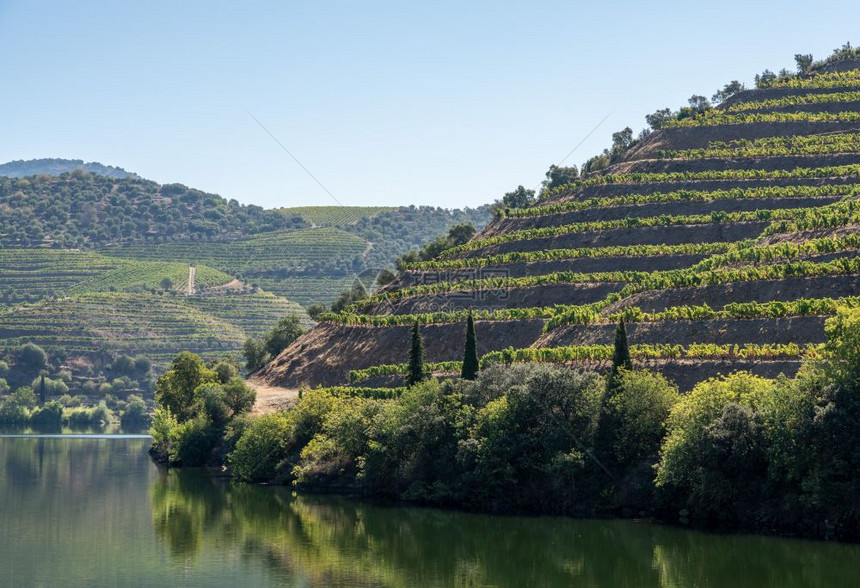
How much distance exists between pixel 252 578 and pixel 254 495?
30.9 metres

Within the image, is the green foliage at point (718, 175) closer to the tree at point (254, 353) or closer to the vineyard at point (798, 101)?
the vineyard at point (798, 101)

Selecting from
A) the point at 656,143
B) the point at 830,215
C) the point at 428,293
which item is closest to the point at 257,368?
the point at 428,293

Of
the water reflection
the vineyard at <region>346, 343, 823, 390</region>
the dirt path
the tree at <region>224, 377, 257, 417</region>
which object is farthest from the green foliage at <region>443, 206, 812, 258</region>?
the water reflection

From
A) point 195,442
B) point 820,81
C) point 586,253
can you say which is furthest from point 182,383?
point 820,81

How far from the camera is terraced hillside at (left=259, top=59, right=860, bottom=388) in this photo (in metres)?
88.2

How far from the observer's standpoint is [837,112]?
5807 inches

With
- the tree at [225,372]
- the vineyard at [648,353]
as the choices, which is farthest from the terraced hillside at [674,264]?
the tree at [225,372]

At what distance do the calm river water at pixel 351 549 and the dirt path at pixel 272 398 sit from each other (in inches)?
944

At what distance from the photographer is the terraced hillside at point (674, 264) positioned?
8819 cm

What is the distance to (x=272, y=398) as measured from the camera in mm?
118250

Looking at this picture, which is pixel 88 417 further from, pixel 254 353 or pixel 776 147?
pixel 776 147

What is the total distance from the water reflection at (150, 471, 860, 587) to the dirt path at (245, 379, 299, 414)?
30667 millimetres

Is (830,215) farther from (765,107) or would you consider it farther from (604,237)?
(765,107)

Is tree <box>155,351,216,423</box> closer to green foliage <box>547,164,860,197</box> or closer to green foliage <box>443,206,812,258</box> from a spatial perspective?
green foliage <box>443,206,812,258</box>
